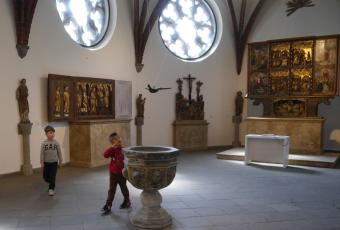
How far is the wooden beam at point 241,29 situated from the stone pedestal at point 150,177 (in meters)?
10.2

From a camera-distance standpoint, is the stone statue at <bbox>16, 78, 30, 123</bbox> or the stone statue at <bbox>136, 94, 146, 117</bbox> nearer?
the stone statue at <bbox>16, 78, 30, 123</bbox>

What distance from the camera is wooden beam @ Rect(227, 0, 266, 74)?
13.6m

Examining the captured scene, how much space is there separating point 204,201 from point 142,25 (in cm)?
710

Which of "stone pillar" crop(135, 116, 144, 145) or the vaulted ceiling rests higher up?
the vaulted ceiling

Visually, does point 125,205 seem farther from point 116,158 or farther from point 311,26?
point 311,26

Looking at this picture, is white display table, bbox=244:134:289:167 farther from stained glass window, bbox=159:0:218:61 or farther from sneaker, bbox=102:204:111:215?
sneaker, bbox=102:204:111:215

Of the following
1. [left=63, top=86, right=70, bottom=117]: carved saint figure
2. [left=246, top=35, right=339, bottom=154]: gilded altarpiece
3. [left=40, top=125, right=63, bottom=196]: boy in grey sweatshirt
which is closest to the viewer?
[left=40, top=125, right=63, bottom=196]: boy in grey sweatshirt

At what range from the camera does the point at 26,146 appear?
27.3 ft

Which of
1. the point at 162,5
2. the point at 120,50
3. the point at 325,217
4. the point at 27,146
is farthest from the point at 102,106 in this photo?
the point at 325,217

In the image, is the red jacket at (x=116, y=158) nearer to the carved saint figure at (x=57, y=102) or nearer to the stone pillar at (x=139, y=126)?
the carved saint figure at (x=57, y=102)

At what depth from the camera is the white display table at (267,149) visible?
30.9ft

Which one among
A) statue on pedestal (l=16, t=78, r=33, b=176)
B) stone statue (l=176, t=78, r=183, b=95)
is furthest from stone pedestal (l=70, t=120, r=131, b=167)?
stone statue (l=176, t=78, r=183, b=95)

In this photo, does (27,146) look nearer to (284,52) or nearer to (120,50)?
(120,50)

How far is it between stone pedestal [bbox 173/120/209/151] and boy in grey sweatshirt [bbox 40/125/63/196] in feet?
22.0
